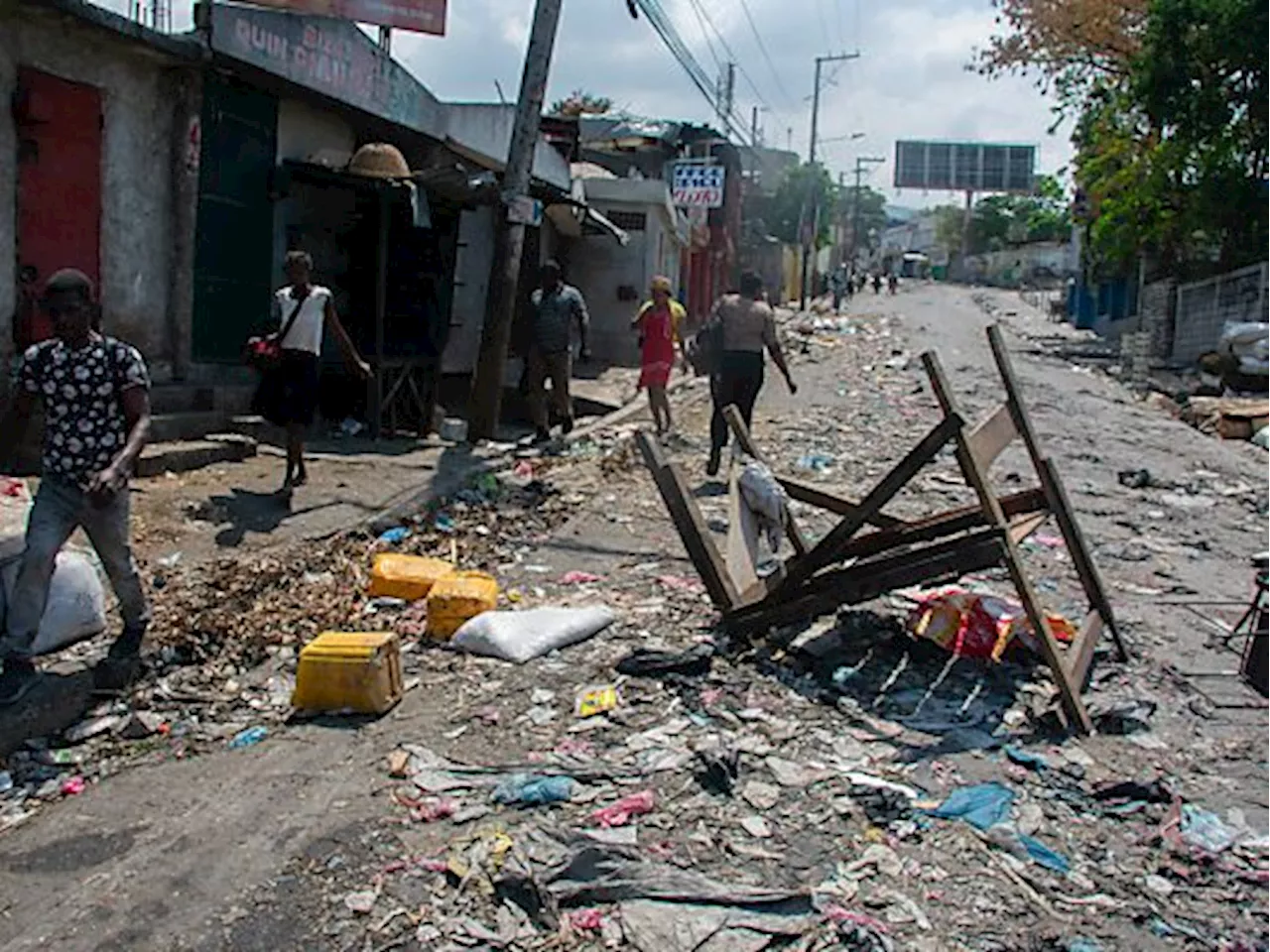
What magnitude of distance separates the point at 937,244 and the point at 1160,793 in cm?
9955

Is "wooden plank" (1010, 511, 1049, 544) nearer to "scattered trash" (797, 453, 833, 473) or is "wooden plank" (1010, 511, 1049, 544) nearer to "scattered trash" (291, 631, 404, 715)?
"scattered trash" (291, 631, 404, 715)

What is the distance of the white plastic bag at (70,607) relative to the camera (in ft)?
16.3

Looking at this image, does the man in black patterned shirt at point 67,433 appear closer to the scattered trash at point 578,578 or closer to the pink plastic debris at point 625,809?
the pink plastic debris at point 625,809

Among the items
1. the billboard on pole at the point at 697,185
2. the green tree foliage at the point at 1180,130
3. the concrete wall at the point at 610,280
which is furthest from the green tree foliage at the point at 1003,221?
the concrete wall at the point at 610,280

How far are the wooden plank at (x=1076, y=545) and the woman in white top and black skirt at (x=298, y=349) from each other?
4.09 metres

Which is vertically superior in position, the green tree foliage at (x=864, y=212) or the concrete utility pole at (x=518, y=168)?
the green tree foliage at (x=864, y=212)

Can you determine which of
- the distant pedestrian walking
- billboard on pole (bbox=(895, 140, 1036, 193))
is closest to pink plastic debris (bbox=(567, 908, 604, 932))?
the distant pedestrian walking

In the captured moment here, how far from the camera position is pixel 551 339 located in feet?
36.3

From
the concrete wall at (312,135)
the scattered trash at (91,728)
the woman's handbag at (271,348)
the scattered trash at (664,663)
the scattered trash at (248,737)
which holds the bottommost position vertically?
the scattered trash at (91,728)

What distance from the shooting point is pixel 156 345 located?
9.41m

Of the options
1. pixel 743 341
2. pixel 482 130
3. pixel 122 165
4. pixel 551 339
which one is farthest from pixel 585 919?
pixel 482 130

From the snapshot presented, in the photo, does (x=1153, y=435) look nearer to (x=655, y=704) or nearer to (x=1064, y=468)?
(x=1064, y=468)

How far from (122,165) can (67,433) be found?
4.98 metres

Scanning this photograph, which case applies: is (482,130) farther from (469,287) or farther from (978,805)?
(978,805)
